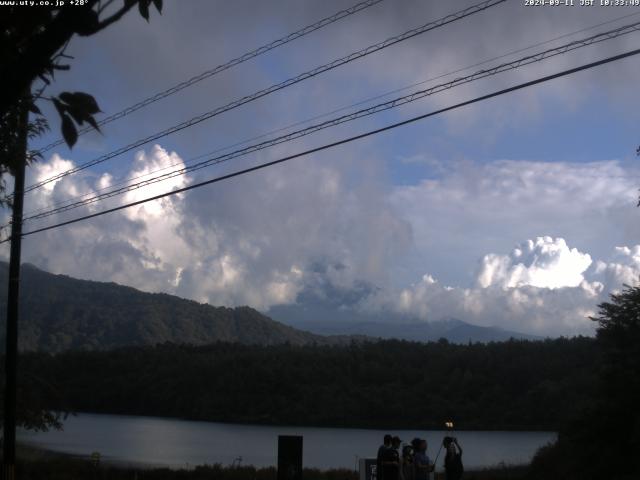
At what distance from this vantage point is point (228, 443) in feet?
211

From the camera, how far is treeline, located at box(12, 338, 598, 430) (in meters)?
80.7

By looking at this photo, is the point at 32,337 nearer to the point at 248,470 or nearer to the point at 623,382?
the point at 248,470

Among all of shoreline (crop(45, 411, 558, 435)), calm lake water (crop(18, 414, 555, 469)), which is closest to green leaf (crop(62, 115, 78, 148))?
calm lake water (crop(18, 414, 555, 469))

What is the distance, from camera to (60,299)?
636 ft

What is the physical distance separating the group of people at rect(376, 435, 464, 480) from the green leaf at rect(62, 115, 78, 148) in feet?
33.0

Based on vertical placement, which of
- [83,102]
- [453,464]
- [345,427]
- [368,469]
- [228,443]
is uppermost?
[83,102]

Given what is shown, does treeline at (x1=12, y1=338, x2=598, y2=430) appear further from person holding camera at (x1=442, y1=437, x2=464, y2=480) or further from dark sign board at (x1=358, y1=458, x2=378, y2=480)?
dark sign board at (x1=358, y1=458, x2=378, y2=480)

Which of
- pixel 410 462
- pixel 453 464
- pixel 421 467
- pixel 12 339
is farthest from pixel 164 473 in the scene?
pixel 421 467

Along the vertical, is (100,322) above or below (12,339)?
above

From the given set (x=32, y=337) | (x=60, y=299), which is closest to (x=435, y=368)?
(x=32, y=337)

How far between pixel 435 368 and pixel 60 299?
12352 centimetres

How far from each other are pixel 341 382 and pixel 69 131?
3711 inches

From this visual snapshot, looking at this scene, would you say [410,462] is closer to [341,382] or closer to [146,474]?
[146,474]

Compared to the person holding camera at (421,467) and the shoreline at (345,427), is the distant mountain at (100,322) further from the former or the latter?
the person holding camera at (421,467)
